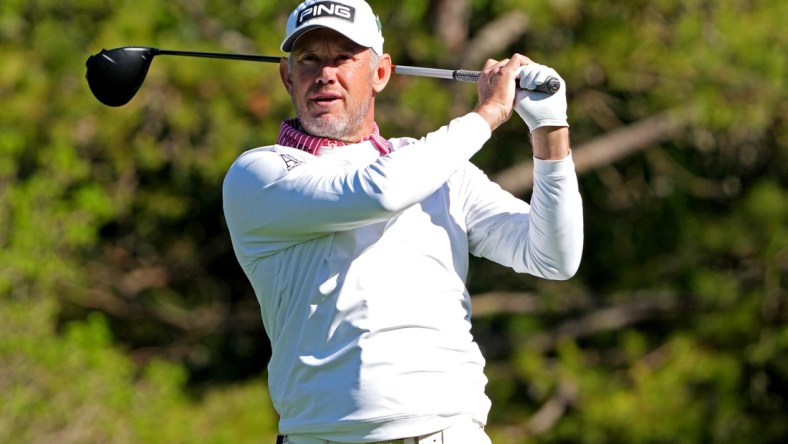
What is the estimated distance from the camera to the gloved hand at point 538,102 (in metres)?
3.32

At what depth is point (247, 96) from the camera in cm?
959

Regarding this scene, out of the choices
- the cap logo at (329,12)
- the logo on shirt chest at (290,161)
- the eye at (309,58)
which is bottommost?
the logo on shirt chest at (290,161)

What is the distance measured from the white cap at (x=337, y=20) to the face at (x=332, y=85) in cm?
3

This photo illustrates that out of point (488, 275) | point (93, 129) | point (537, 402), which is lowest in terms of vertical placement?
point (537, 402)

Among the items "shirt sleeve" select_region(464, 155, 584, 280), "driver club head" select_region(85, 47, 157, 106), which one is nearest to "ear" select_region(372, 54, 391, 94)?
"shirt sleeve" select_region(464, 155, 584, 280)

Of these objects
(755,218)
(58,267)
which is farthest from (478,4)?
(58,267)

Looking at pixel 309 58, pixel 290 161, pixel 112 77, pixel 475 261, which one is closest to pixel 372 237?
pixel 290 161

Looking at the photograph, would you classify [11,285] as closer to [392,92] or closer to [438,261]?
[392,92]

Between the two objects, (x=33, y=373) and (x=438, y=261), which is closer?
(x=438, y=261)

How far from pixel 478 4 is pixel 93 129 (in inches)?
98.1

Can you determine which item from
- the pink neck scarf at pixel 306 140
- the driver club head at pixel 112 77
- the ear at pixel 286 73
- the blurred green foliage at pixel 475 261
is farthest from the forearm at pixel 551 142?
the blurred green foliage at pixel 475 261

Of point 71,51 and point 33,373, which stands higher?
point 71,51

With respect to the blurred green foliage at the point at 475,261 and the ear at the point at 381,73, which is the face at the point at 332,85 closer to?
the ear at the point at 381,73

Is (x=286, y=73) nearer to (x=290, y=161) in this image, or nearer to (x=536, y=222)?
(x=290, y=161)
